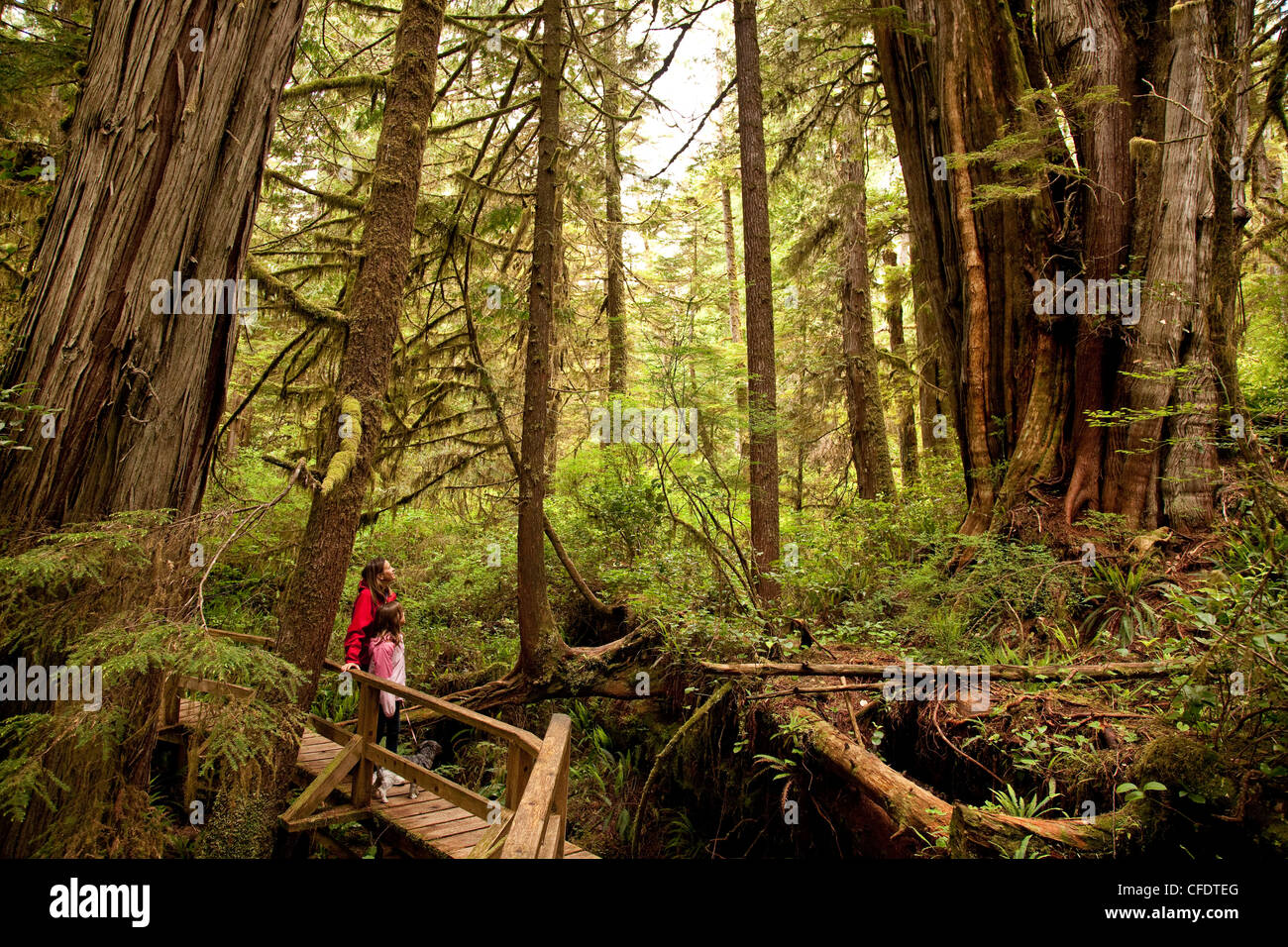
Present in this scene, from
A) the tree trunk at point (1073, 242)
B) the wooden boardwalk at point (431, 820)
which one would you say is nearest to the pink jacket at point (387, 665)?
the wooden boardwalk at point (431, 820)

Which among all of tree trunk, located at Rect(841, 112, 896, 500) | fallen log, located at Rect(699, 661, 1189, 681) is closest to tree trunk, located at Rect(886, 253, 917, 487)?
tree trunk, located at Rect(841, 112, 896, 500)

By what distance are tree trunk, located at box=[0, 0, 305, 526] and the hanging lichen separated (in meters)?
0.99

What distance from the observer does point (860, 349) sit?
12633 millimetres

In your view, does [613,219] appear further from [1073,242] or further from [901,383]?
[901,383]

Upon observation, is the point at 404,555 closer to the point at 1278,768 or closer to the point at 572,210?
the point at 572,210

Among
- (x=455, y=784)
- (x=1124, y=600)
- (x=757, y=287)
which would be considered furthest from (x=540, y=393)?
(x=1124, y=600)

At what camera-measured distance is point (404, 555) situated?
1211cm

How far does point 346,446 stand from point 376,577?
5.53 feet

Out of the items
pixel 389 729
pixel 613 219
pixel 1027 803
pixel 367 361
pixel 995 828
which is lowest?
pixel 389 729

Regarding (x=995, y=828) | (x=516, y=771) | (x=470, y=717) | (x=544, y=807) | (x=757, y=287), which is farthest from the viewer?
(x=757, y=287)

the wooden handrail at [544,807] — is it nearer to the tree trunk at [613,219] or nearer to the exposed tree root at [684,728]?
the exposed tree root at [684,728]

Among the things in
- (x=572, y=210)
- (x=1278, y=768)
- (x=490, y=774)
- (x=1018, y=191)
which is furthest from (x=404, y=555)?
(x=1278, y=768)

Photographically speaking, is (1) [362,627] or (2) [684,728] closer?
(2) [684,728]

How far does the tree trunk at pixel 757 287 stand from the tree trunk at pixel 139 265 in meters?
5.87
